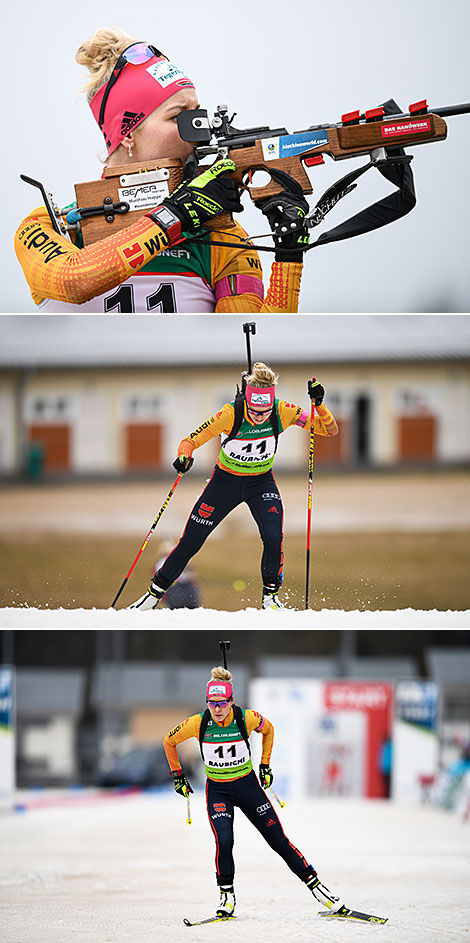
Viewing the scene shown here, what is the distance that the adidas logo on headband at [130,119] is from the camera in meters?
3.04

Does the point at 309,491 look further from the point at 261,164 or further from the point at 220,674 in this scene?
the point at 261,164

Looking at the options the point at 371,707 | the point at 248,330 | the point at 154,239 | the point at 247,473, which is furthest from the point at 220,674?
the point at 371,707

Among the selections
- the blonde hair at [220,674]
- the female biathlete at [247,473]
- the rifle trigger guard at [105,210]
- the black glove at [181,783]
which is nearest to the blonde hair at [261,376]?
the female biathlete at [247,473]

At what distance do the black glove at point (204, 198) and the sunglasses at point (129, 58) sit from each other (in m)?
0.42

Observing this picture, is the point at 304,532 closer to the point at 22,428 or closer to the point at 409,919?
the point at 22,428

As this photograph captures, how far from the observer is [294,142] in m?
2.98

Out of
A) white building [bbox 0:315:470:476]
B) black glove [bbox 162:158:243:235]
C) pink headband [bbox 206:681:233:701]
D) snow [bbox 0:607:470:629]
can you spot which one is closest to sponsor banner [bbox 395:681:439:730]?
pink headband [bbox 206:681:233:701]

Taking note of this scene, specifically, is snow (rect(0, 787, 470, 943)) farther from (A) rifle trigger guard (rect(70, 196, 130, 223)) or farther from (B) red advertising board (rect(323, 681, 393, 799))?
(A) rifle trigger guard (rect(70, 196, 130, 223))

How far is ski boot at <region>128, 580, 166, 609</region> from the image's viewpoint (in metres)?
3.26

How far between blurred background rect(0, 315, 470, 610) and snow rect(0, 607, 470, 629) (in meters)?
0.03

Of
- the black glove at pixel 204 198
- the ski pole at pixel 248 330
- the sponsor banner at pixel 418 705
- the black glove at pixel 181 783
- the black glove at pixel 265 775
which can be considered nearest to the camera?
the black glove at pixel 204 198

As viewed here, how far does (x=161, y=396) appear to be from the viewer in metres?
3.31

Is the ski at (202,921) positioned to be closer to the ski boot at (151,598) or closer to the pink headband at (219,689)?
the pink headband at (219,689)

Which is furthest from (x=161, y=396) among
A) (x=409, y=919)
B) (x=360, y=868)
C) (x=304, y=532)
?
(x=360, y=868)
